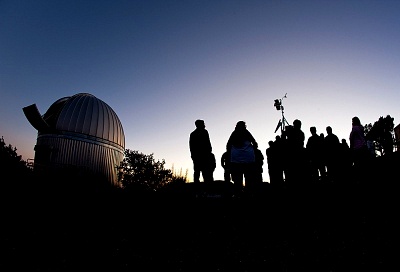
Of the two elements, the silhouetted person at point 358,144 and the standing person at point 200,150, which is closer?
the standing person at point 200,150

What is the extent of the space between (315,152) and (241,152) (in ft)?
11.9

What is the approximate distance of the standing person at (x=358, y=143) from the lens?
8789 millimetres

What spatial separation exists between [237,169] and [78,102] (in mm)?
26096

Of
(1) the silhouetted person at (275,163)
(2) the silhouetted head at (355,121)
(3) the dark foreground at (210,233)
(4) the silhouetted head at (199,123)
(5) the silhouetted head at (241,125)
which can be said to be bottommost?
(3) the dark foreground at (210,233)

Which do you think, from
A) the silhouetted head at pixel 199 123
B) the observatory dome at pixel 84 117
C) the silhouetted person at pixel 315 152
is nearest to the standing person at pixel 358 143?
the silhouetted person at pixel 315 152

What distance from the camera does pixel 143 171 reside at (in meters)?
33.5

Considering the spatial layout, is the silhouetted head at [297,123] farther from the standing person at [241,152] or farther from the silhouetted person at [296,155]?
the standing person at [241,152]

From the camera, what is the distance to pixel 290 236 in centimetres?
409

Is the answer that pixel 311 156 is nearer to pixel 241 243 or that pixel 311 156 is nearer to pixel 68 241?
pixel 241 243

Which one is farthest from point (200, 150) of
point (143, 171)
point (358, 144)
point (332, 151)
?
point (143, 171)

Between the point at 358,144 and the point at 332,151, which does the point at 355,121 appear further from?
the point at 332,151

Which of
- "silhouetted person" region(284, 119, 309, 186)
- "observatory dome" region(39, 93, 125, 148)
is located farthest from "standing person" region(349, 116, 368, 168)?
"observatory dome" region(39, 93, 125, 148)

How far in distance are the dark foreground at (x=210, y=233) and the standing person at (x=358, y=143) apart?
3035 millimetres

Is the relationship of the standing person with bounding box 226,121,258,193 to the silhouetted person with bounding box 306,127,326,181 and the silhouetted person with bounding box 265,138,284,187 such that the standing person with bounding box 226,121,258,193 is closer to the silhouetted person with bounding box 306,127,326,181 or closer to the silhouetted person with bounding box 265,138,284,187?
the silhouetted person with bounding box 265,138,284,187
